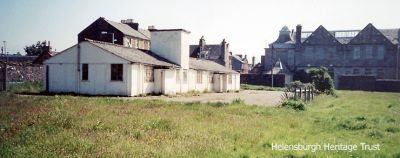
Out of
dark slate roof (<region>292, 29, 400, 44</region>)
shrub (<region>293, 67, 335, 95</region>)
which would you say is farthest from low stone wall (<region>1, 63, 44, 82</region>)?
dark slate roof (<region>292, 29, 400, 44</region>)

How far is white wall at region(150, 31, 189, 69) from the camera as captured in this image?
113 feet

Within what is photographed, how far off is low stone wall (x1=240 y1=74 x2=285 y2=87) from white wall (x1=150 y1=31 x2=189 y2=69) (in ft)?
84.7

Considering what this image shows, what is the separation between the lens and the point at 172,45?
114 ft

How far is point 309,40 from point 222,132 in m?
53.4

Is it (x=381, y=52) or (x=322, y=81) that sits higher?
(x=381, y=52)

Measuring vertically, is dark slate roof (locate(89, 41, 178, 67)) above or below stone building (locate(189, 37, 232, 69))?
below

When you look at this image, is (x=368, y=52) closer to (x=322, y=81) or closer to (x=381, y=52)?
(x=381, y=52)

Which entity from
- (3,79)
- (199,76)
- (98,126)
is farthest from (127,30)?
(98,126)

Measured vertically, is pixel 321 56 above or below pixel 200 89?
above

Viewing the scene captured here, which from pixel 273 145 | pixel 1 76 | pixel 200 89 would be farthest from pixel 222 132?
pixel 200 89

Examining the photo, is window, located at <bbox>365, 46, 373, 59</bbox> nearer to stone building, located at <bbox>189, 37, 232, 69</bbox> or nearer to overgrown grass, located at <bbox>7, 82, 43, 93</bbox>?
stone building, located at <bbox>189, 37, 232, 69</bbox>

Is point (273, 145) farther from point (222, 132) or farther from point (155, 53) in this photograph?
point (155, 53)

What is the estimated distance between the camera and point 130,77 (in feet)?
86.1

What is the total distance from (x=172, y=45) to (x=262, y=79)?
2818 centimetres
